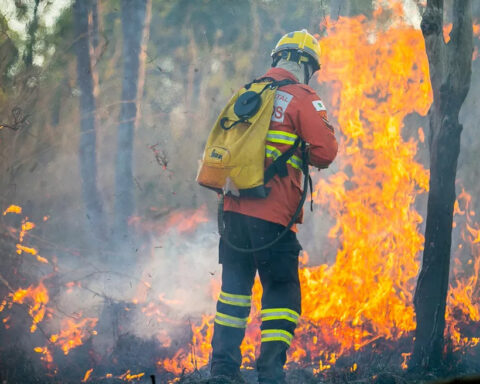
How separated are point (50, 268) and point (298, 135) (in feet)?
11.2

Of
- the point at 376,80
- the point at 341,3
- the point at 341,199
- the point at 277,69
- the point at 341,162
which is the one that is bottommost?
the point at 341,199

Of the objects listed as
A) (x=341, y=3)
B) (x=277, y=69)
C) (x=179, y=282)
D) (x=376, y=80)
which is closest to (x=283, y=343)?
(x=277, y=69)

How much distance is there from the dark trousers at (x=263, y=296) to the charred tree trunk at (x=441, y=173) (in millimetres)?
1611

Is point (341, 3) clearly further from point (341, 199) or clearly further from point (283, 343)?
point (283, 343)

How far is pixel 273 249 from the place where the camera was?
3777 millimetres

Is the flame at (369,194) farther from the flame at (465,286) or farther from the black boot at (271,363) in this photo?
the black boot at (271,363)

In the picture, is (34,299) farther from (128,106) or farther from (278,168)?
(278,168)

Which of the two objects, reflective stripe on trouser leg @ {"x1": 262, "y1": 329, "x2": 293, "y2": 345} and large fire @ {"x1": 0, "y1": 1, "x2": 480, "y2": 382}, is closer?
reflective stripe on trouser leg @ {"x1": 262, "y1": 329, "x2": 293, "y2": 345}

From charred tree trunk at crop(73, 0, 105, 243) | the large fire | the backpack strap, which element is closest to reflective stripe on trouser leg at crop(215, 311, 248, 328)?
the backpack strap

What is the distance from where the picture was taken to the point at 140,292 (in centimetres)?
587

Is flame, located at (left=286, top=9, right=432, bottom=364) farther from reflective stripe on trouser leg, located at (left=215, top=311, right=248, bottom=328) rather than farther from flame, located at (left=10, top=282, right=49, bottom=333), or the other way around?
flame, located at (left=10, top=282, right=49, bottom=333)

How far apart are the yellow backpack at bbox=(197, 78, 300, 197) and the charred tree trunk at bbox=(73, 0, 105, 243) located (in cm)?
316

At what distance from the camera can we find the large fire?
5.13 metres

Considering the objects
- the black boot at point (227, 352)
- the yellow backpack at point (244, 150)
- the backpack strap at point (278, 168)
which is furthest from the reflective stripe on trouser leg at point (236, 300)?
the backpack strap at point (278, 168)
